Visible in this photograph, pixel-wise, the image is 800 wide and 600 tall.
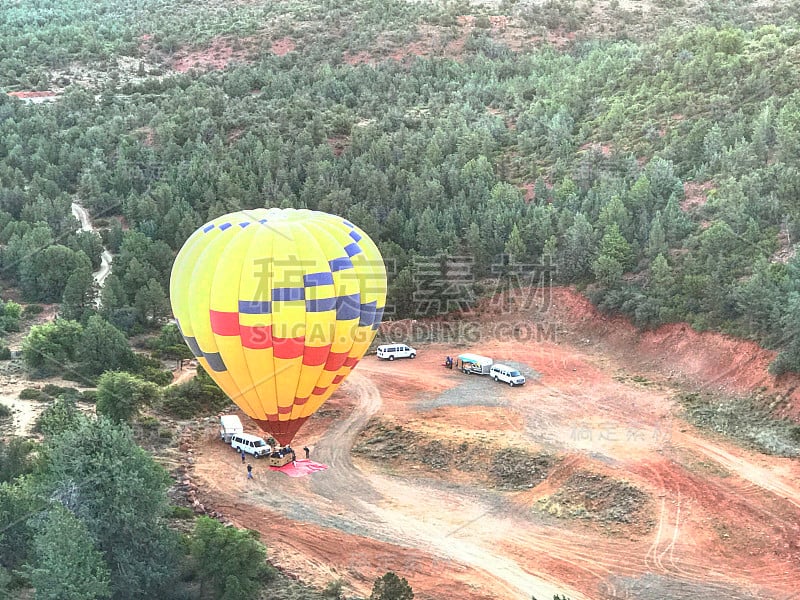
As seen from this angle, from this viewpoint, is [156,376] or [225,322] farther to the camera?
[156,376]

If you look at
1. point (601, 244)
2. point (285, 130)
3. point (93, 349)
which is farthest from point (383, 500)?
point (285, 130)

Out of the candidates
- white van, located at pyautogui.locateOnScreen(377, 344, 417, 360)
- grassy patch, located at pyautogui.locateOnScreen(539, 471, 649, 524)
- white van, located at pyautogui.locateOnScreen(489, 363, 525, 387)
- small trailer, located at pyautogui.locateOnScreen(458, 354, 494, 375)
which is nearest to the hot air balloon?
grassy patch, located at pyautogui.locateOnScreen(539, 471, 649, 524)

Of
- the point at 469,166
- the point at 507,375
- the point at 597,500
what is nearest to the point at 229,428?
the point at 507,375

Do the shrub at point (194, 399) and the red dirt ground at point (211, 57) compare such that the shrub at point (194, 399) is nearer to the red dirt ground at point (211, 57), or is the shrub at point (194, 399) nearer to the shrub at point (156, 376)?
the shrub at point (156, 376)

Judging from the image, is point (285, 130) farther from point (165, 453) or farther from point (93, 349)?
point (165, 453)

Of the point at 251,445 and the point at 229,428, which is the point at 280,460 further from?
the point at 229,428

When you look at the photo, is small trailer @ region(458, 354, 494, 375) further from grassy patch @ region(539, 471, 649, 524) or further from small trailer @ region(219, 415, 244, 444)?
small trailer @ region(219, 415, 244, 444)
